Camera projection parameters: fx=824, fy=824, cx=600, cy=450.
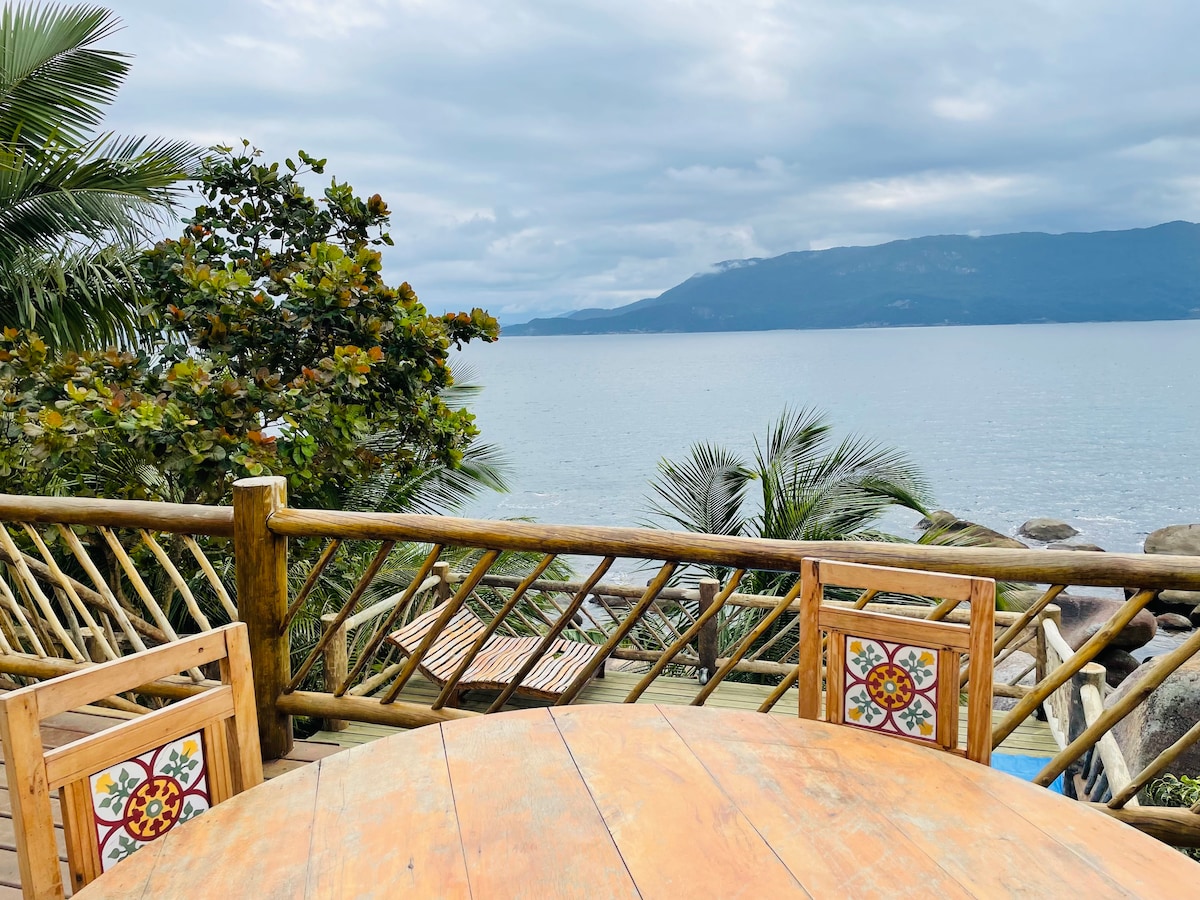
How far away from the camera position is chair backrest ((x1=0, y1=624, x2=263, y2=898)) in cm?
97

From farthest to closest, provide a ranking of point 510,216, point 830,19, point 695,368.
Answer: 1. point 510,216
2. point 695,368
3. point 830,19

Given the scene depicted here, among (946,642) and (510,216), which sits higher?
(510,216)

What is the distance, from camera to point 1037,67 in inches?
2127

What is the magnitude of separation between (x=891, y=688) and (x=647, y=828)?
635 millimetres

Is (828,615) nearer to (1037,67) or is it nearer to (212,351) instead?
(212,351)

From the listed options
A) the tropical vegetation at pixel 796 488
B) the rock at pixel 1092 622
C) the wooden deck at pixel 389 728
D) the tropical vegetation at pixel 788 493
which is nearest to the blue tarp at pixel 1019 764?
the wooden deck at pixel 389 728

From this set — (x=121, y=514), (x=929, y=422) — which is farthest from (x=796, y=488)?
(x=929, y=422)

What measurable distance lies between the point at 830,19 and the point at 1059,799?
95.1ft

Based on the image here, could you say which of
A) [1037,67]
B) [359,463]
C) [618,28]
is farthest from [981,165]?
[359,463]

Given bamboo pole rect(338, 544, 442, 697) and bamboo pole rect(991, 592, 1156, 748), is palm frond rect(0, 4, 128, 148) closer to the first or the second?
bamboo pole rect(338, 544, 442, 697)

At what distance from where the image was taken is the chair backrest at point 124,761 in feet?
3.20

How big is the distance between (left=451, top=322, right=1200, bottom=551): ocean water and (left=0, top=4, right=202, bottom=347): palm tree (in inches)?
185

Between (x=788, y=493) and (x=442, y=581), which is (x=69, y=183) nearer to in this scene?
(x=442, y=581)

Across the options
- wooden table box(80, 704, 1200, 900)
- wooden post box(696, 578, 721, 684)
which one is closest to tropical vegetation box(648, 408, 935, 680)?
wooden post box(696, 578, 721, 684)
